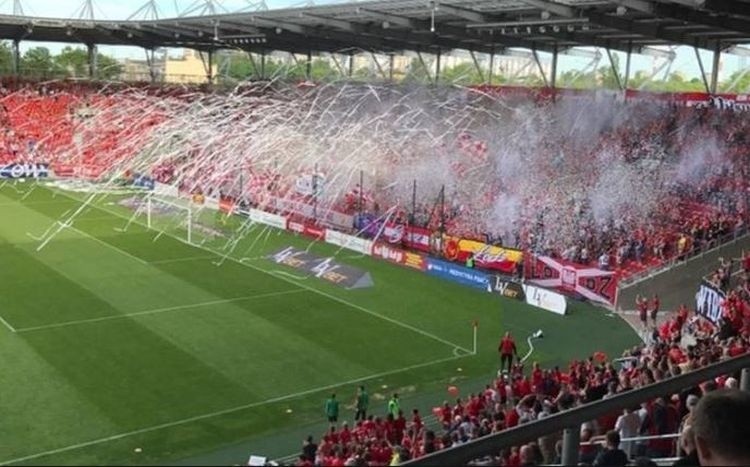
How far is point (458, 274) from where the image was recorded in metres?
30.9

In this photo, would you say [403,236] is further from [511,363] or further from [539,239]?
[511,363]

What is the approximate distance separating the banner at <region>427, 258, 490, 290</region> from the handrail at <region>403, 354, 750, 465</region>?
1018 inches

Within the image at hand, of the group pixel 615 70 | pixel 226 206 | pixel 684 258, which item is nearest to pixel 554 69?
pixel 615 70

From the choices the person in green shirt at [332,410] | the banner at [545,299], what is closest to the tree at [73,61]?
the banner at [545,299]

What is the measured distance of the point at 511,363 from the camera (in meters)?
21.2

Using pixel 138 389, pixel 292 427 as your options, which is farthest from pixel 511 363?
pixel 138 389

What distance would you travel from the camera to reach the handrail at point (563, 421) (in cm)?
290

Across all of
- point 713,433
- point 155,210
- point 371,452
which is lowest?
point 155,210

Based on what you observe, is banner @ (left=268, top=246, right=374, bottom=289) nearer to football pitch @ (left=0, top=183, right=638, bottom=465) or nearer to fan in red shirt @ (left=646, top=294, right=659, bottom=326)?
football pitch @ (left=0, top=183, right=638, bottom=465)

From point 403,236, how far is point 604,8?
1168 centimetres

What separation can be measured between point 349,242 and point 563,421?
32688mm

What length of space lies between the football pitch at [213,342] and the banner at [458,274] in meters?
0.57

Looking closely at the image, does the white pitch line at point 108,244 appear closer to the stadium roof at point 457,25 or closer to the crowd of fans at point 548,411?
the stadium roof at point 457,25

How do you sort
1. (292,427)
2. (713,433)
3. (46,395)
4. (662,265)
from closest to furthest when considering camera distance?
1. (713,433)
2. (292,427)
3. (46,395)
4. (662,265)
